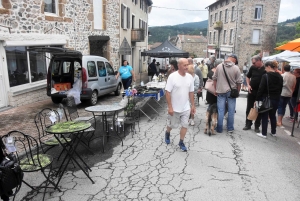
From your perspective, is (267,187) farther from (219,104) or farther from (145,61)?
(145,61)

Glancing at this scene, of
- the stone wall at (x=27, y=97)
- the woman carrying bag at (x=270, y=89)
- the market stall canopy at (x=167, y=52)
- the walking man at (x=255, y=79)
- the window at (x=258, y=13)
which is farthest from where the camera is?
the window at (x=258, y=13)

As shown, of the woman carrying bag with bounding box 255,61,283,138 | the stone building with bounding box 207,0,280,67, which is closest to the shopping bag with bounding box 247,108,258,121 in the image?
the woman carrying bag with bounding box 255,61,283,138

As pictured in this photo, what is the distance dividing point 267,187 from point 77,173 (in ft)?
9.66

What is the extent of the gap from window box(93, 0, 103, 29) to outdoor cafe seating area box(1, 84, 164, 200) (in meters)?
7.11

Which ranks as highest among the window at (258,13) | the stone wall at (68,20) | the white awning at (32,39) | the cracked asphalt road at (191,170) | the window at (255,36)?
the window at (258,13)

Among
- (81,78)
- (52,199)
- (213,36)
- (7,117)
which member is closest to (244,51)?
(213,36)

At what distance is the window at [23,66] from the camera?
8.00m

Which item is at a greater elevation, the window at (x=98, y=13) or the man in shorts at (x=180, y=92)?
the window at (x=98, y=13)

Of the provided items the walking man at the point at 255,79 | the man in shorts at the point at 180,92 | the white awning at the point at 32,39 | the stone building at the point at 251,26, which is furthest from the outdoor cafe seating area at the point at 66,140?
the stone building at the point at 251,26

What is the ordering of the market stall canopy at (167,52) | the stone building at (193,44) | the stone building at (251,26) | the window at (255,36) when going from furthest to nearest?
the stone building at (193,44)
the window at (255,36)
the stone building at (251,26)
the market stall canopy at (167,52)

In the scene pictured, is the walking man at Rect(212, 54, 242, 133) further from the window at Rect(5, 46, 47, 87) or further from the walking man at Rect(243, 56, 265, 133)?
the window at Rect(5, 46, 47, 87)

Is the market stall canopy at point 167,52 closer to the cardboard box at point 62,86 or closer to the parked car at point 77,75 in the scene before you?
the parked car at point 77,75

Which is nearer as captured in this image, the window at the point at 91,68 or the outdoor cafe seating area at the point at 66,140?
the outdoor cafe seating area at the point at 66,140

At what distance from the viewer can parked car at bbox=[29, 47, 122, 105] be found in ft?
26.4
